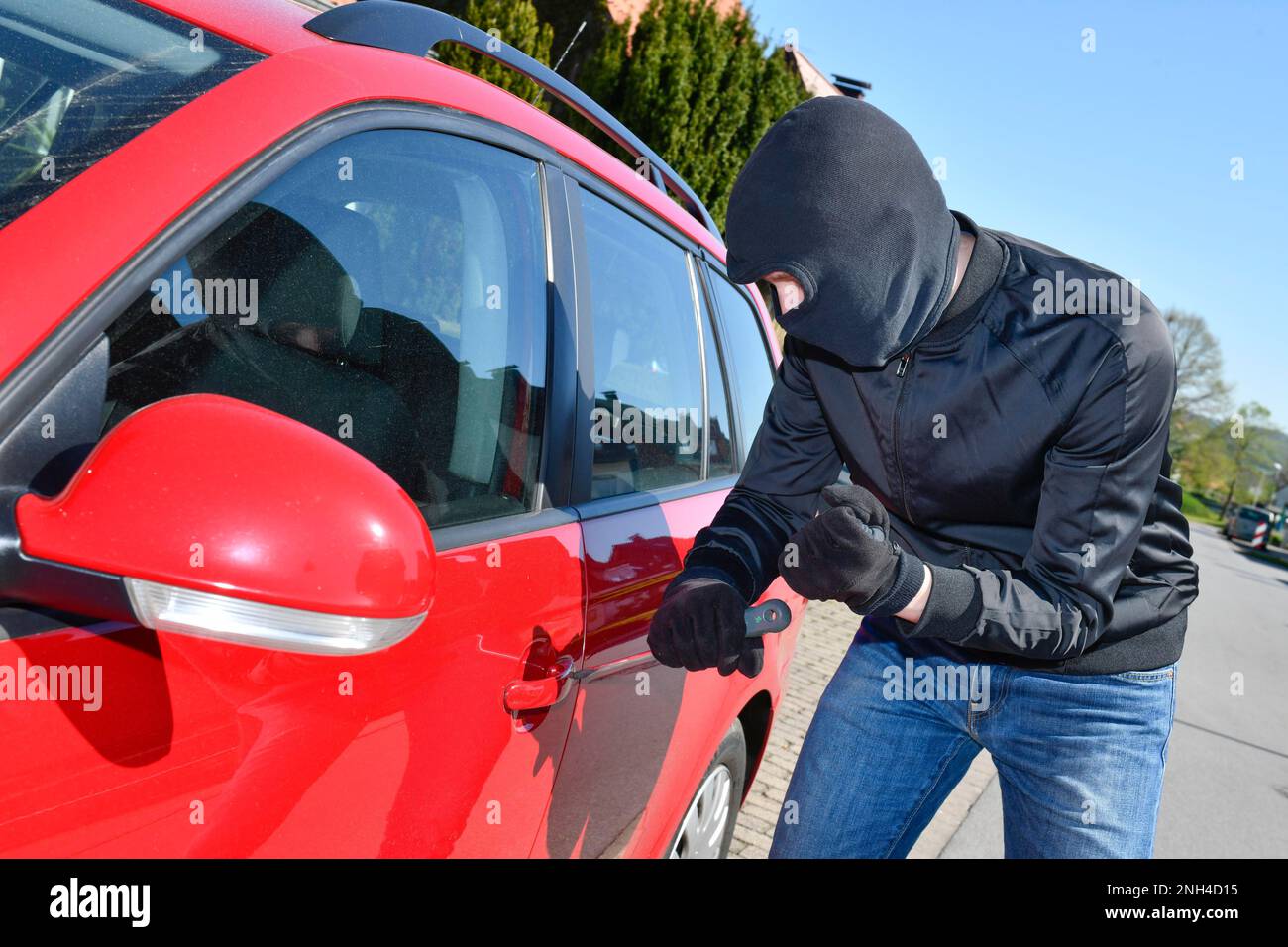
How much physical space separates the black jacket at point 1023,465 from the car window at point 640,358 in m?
0.28

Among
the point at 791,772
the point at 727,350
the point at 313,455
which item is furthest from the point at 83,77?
the point at 791,772

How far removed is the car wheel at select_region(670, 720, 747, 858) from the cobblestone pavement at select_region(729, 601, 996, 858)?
0.74 m

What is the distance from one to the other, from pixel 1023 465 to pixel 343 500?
131 centimetres

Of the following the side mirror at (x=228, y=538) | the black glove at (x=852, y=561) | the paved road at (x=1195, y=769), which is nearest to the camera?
the side mirror at (x=228, y=538)

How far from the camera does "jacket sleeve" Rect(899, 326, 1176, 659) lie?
1706 mm

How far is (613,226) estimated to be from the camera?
Result: 233 cm

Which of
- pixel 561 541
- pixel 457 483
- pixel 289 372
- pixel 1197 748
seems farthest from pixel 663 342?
pixel 1197 748

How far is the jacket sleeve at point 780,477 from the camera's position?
2.14m

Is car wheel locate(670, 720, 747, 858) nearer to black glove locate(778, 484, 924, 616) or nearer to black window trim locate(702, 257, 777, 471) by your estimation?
black window trim locate(702, 257, 777, 471)

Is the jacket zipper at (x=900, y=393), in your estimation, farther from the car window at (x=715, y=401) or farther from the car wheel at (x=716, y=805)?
the car wheel at (x=716, y=805)

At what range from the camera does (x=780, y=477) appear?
2.24m

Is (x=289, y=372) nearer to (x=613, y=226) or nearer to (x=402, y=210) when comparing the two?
(x=402, y=210)

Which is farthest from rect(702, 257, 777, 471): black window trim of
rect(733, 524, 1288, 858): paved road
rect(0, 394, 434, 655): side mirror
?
rect(0, 394, 434, 655): side mirror

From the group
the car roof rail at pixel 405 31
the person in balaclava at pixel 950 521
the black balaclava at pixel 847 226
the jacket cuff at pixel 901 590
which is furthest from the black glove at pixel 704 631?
the car roof rail at pixel 405 31
